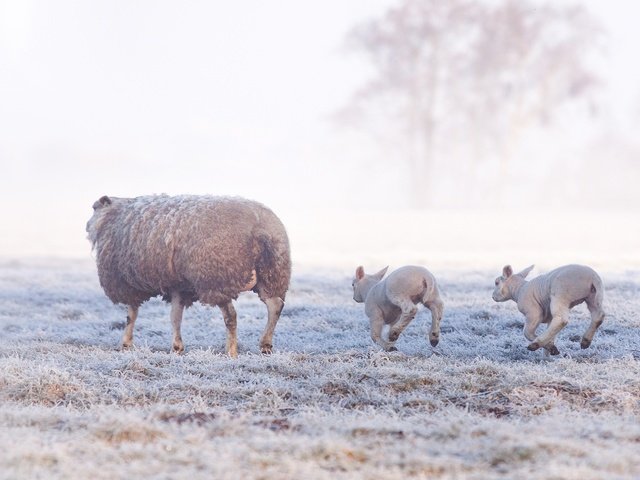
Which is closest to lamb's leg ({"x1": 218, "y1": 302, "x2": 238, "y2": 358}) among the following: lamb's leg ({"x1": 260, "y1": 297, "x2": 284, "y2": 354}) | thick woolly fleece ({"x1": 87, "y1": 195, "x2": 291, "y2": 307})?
thick woolly fleece ({"x1": 87, "y1": 195, "x2": 291, "y2": 307})

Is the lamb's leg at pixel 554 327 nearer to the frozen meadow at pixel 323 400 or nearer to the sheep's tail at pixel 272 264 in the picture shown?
the frozen meadow at pixel 323 400

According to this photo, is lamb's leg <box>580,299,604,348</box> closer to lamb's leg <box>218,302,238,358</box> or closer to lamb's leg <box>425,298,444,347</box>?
lamb's leg <box>425,298,444,347</box>

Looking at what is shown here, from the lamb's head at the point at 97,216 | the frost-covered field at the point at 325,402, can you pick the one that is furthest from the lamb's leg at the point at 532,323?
the lamb's head at the point at 97,216

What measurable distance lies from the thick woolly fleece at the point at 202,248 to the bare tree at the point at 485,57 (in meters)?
32.4

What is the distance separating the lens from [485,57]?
137ft

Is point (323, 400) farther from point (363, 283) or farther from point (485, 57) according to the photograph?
point (485, 57)

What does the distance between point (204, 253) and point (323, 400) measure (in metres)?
2.65

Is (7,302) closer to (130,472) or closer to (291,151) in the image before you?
(130,472)

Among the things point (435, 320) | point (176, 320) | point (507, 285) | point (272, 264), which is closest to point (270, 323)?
point (272, 264)

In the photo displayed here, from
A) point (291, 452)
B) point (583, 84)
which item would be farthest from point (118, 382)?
point (583, 84)

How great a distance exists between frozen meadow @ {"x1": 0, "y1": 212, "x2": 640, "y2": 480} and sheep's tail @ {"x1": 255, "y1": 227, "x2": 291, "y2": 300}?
0.71 m

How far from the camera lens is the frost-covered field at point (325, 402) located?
5582 millimetres

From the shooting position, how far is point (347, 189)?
6331cm

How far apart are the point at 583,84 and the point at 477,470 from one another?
38.9 metres
